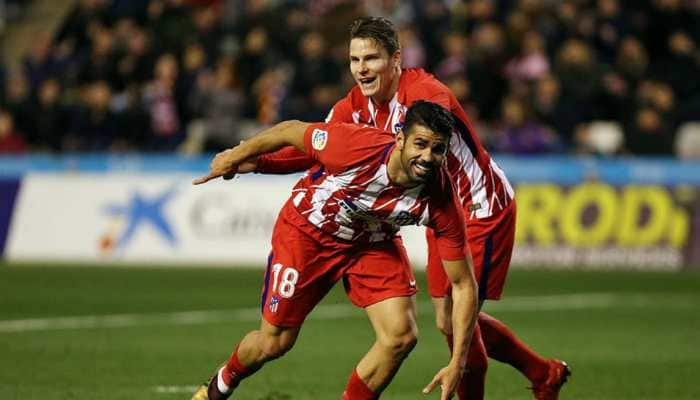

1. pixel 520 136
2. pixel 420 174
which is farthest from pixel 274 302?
pixel 520 136

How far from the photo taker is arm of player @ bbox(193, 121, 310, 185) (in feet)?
23.1

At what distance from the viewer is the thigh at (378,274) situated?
24.2 feet

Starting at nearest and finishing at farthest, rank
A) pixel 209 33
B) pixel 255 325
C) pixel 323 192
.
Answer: pixel 323 192
pixel 255 325
pixel 209 33

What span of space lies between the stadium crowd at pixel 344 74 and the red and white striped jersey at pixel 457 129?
11740 mm

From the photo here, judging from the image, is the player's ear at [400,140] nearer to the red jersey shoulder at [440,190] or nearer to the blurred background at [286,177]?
the red jersey shoulder at [440,190]

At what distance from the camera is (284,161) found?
24.4 feet

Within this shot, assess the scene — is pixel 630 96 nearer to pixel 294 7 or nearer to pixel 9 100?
pixel 294 7

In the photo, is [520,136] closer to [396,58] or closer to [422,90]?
[396,58]

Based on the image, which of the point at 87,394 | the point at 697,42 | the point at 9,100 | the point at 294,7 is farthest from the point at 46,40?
the point at 87,394

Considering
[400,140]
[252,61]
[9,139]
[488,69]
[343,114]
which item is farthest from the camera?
[9,139]

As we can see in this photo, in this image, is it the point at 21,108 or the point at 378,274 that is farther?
the point at 21,108

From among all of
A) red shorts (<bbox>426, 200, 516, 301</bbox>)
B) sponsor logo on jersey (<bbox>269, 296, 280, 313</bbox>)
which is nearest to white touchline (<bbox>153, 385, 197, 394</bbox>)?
sponsor logo on jersey (<bbox>269, 296, 280, 313</bbox>)

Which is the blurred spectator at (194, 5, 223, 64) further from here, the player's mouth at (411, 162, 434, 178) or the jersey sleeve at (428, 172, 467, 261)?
the player's mouth at (411, 162, 434, 178)

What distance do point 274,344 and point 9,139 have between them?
1549 centimetres
